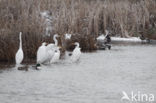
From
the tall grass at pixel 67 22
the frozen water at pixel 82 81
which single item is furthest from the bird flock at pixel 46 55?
the tall grass at pixel 67 22

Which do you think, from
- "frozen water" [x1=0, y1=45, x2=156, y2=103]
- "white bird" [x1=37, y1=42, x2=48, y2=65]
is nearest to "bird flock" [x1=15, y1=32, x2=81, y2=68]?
"white bird" [x1=37, y1=42, x2=48, y2=65]

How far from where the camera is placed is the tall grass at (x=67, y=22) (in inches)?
706

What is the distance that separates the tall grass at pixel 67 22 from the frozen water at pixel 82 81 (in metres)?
1.71

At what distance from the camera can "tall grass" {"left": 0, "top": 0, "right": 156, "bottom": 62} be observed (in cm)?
1792

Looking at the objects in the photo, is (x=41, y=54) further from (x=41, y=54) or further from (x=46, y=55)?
(x=46, y=55)

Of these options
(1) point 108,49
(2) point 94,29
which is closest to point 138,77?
(1) point 108,49

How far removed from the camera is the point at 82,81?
528 inches

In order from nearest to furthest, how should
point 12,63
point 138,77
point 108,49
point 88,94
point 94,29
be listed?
point 88,94 → point 138,77 → point 12,63 → point 108,49 → point 94,29

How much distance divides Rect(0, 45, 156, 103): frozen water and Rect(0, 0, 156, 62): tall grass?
1709mm

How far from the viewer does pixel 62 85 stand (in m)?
12.8

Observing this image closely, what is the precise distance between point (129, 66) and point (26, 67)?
12.1ft

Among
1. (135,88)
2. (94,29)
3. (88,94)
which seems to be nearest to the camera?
(88,94)

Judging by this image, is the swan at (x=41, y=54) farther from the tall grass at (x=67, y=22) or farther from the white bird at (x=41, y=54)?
the tall grass at (x=67, y=22)

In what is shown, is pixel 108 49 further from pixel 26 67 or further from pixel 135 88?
pixel 135 88
